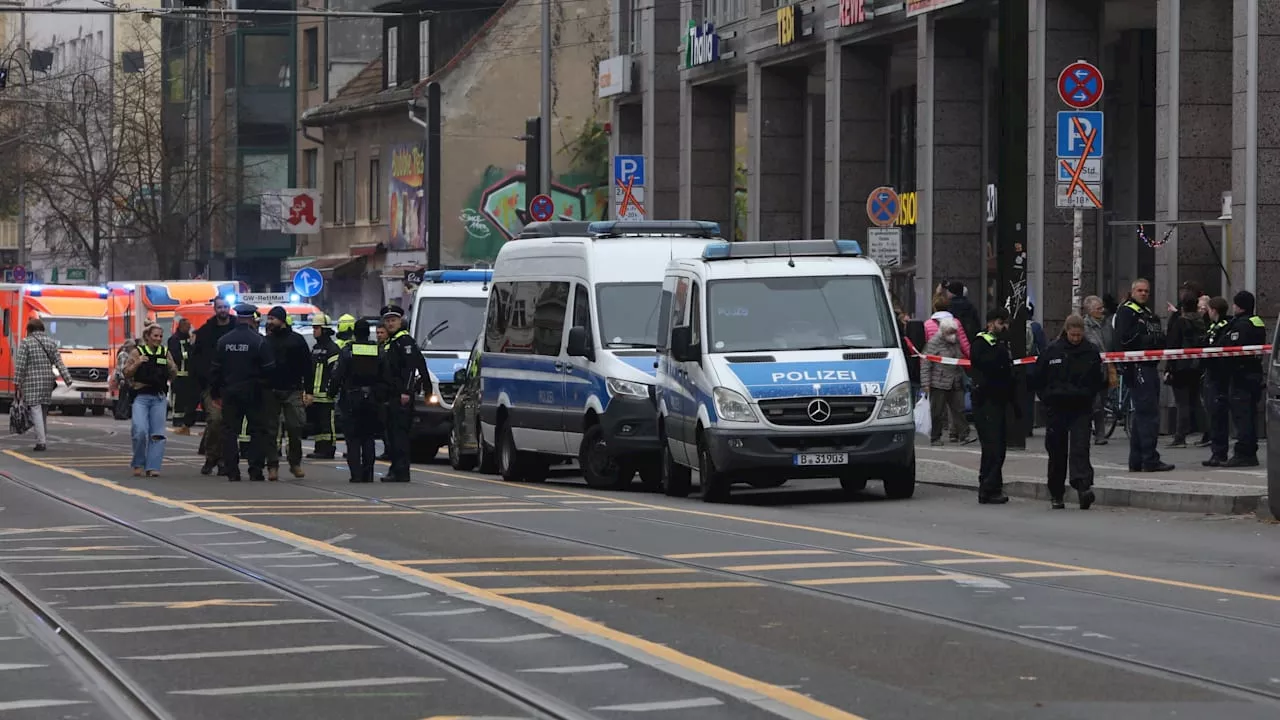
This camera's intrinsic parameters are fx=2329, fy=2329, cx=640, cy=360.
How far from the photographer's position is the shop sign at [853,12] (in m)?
35.0

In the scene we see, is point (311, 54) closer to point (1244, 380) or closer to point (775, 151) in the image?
point (775, 151)

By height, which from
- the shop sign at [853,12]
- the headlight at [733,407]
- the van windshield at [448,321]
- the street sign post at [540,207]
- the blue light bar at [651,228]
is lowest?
the headlight at [733,407]

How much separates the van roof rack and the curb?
103 inches

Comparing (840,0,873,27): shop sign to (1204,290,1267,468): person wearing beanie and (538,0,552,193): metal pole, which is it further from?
(1204,290,1267,468): person wearing beanie

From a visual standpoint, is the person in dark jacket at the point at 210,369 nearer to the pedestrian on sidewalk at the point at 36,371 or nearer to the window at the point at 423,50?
the pedestrian on sidewalk at the point at 36,371

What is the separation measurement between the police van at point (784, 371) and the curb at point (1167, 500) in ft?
3.67

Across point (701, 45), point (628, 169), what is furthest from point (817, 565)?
point (701, 45)

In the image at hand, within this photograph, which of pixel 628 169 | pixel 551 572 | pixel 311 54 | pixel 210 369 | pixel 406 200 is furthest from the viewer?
pixel 311 54

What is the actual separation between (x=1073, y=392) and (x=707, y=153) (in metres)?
26.1

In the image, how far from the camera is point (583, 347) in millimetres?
22219

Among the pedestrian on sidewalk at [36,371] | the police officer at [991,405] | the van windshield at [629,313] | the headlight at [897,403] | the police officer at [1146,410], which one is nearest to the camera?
the police officer at [991,405]

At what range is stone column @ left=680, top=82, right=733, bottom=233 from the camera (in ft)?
146

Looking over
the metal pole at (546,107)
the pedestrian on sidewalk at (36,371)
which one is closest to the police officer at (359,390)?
the pedestrian on sidewalk at (36,371)

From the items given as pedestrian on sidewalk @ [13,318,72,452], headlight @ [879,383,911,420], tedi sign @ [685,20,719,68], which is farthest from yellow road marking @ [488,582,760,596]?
tedi sign @ [685,20,719,68]
